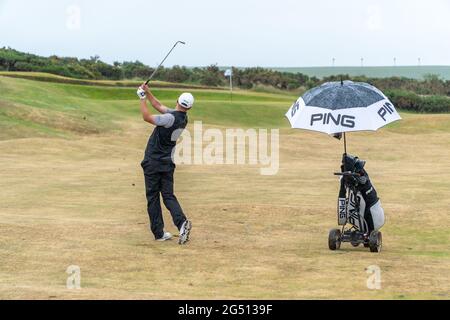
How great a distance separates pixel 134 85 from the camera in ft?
249

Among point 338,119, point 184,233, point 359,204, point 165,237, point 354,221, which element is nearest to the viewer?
point 338,119

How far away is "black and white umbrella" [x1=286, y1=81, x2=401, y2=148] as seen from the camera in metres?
14.2

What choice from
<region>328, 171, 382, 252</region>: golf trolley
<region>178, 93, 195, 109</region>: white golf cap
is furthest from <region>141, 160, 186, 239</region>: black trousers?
<region>328, 171, 382, 252</region>: golf trolley

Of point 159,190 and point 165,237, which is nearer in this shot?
point 159,190

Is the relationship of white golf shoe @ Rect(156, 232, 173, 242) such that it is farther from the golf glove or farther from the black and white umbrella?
the black and white umbrella

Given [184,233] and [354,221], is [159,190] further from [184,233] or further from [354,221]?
[354,221]

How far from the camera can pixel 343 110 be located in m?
14.4

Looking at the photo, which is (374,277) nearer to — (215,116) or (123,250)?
(123,250)

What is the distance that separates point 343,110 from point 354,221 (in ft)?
6.34

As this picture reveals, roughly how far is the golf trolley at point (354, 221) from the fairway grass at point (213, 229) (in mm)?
212

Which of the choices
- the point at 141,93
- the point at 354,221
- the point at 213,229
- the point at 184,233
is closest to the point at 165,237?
the point at 184,233

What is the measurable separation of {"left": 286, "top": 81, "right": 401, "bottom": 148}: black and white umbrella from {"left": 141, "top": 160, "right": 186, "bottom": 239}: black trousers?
231cm
